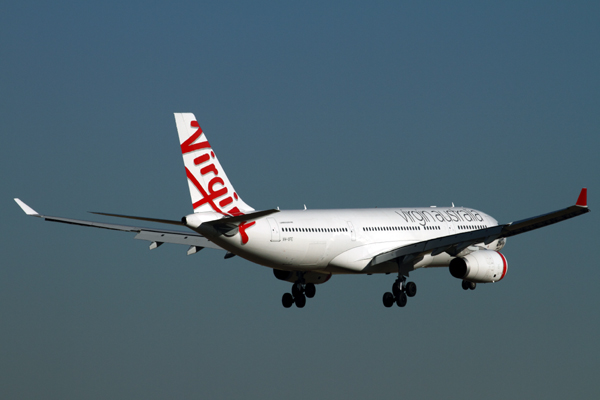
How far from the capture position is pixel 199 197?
40.8 metres

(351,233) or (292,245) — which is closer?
(292,245)

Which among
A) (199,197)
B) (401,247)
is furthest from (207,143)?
(401,247)

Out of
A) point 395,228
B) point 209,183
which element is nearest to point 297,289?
point 395,228

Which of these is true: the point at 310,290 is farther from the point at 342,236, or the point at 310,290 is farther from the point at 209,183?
the point at 209,183

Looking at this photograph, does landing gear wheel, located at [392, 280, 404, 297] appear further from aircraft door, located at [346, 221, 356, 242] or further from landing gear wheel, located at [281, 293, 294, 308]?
landing gear wheel, located at [281, 293, 294, 308]

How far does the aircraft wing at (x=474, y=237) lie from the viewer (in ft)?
136

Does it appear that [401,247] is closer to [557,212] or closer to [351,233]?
[351,233]

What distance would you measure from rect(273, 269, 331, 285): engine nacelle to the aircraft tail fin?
10581mm

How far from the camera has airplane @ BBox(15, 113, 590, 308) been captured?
4088cm

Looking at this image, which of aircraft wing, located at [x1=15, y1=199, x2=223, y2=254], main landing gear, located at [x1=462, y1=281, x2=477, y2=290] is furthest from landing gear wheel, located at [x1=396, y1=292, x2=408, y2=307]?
aircraft wing, located at [x1=15, y1=199, x2=223, y2=254]

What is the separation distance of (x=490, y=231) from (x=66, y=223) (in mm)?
21137

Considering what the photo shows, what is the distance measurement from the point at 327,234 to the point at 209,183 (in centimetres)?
820

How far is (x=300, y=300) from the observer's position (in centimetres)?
5191

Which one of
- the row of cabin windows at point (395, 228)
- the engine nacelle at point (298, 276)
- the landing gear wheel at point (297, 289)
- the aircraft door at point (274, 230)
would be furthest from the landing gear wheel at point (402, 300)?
the aircraft door at point (274, 230)
